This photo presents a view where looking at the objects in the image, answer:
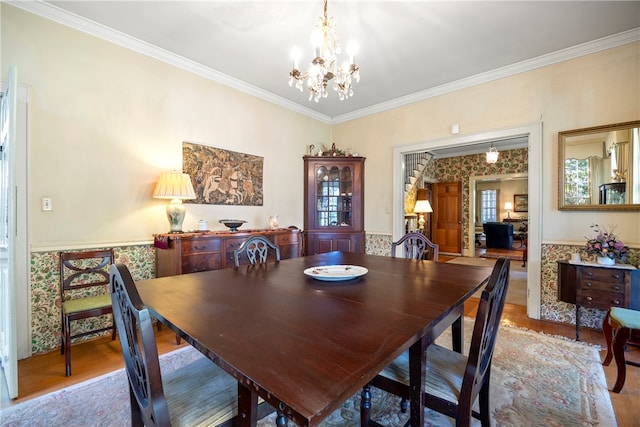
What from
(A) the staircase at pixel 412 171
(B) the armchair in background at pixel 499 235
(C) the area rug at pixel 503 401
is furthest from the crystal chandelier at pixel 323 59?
(B) the armchair in background at pixel 499 235

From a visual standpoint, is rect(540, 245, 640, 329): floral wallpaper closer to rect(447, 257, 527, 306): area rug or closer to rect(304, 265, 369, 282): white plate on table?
rect(447, 257, 527, 306): area rug

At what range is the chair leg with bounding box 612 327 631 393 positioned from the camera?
69.4 inches

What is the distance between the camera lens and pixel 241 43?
9.18ft

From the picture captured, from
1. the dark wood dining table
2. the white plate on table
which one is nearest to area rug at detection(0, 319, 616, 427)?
the dark wood dining table

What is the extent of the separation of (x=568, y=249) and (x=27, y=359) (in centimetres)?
506

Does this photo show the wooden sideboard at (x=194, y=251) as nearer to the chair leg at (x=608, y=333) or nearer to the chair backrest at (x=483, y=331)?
the chair backrest at (x=483, y=331)

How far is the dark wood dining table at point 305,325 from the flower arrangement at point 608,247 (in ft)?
5.58

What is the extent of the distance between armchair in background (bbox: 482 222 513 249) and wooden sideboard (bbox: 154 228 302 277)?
7.96 metres

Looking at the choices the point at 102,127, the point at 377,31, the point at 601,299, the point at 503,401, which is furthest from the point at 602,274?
the point at 102,127

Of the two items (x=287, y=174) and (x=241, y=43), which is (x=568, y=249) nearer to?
(x=287, y=174)

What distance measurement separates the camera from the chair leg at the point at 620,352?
1.76m

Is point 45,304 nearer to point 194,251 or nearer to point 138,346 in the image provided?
point 194,251

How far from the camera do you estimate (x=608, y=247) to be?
2.52 meters

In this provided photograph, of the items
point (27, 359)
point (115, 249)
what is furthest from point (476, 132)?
point (27, 359)
